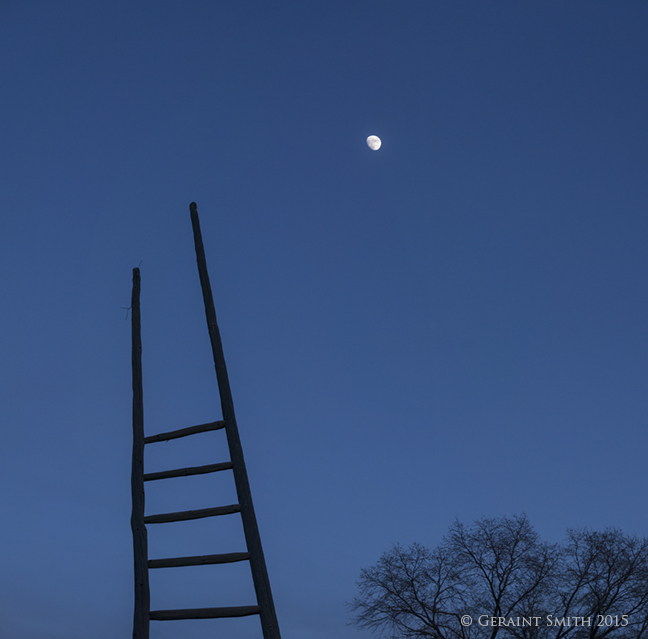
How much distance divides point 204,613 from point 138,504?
3.07 ft

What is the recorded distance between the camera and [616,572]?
19.0m

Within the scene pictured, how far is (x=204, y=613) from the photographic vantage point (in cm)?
346

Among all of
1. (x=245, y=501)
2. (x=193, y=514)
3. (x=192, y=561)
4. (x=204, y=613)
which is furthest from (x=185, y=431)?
(x=204, y=613)

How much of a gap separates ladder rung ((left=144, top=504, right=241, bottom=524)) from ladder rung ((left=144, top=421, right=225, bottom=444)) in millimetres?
542

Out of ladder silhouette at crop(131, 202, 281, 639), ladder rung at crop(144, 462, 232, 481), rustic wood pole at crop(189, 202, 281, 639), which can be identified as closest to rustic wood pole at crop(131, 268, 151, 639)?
ladder silhouette at crop(131, 202, 281, 639)

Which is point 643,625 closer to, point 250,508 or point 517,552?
point 517,552

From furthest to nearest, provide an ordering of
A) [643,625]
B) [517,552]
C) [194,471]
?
1. [517,552]
2. [643,625]
3. [194,471]

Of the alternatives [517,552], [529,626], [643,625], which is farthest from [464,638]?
[643,625]

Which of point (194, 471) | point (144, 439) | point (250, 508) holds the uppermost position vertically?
point (144, 439)

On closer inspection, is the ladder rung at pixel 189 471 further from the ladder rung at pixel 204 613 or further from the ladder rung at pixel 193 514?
the ladder rung at pixel 204 613

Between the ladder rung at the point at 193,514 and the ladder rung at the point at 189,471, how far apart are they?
0.27 m

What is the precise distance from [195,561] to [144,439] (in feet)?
3.34

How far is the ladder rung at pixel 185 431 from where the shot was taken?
13.0ft

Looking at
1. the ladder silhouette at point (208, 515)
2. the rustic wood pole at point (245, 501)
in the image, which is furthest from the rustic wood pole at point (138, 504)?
the rustic wood pole at point (245, 501)
